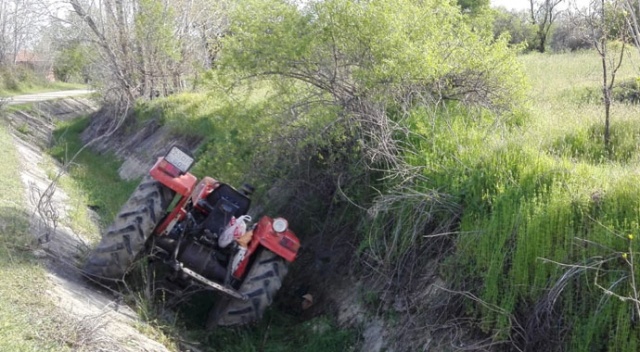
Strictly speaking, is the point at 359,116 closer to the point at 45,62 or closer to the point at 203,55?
the point at 203,55

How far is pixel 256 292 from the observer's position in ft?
27.1

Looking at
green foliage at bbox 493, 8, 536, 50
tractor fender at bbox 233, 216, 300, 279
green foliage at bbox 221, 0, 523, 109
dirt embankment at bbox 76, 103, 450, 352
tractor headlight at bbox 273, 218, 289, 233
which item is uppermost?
green foliage at bbox 493, 8, 536, 50

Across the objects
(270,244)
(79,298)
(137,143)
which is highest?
(270,244)

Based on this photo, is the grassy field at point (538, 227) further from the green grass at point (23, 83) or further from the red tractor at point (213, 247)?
the green grass at point (23, 83)

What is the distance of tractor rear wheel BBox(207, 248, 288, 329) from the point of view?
823 cm

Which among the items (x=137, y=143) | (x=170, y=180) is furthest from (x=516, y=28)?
(x=170, y=180)

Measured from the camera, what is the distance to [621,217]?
5766 mm

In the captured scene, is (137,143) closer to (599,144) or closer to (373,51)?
(373,51)

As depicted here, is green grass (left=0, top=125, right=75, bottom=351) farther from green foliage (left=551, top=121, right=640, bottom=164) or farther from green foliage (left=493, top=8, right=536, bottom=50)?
green foliage (left=493, top=8, right=536, bottom=50)

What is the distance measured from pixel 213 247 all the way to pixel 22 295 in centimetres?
253

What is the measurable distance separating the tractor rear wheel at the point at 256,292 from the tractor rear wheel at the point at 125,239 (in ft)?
4.08

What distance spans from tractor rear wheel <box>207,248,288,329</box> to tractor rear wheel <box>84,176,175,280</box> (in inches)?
48.9

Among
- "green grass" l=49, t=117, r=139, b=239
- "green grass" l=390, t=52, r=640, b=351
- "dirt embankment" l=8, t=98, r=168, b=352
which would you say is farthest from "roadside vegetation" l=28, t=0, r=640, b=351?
"green grass" l=49, t=117, r=139, b=239

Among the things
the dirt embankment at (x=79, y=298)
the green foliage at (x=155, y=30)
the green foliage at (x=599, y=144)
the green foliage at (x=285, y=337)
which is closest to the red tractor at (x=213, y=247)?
the green foliage at (x=285, y=337)
